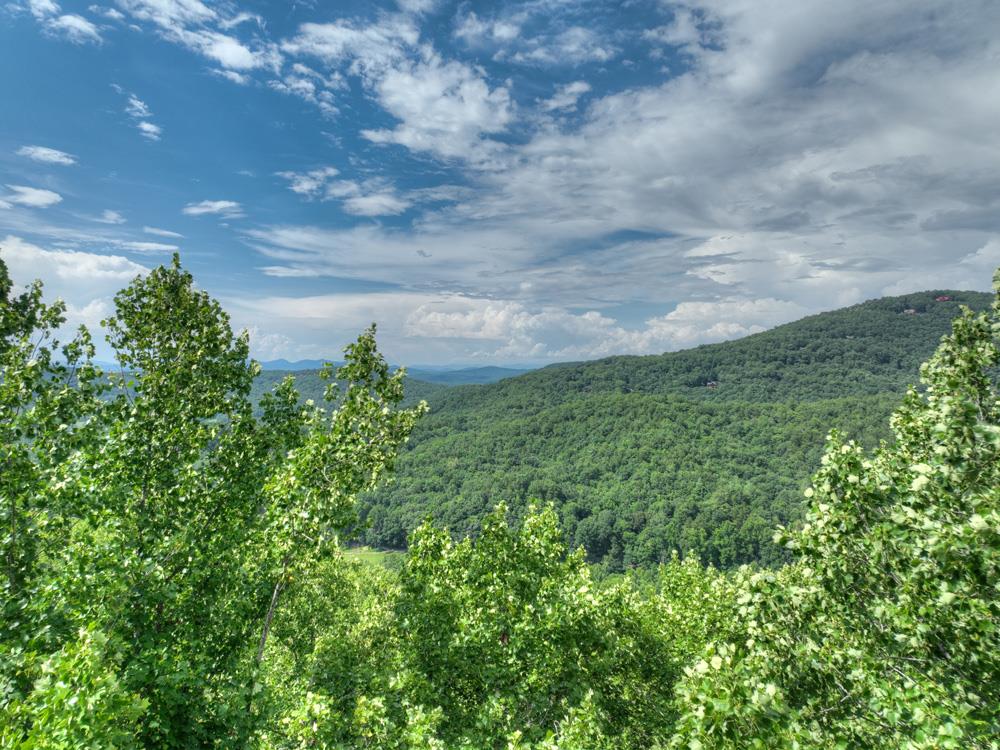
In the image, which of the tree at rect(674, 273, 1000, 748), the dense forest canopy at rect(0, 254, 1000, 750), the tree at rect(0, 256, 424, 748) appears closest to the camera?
the tree at rect(674, 273, 1000, 748)

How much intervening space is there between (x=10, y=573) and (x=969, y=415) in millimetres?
19689

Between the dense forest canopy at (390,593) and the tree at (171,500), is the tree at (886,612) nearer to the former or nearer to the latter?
the dense forest canopy at (390,593)

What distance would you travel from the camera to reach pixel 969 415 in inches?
310

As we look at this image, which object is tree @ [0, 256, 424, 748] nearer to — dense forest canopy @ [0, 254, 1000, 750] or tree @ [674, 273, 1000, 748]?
dense forest canopy @ [0, 254, 1000, 750]

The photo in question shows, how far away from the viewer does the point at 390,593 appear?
54.9 ft

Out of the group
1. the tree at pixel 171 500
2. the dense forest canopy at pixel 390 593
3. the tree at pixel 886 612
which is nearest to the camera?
the tree at pixel 886 612

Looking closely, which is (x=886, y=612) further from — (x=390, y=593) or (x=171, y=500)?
(x=171, y=500)

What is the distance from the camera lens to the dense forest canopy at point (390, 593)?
6.84m

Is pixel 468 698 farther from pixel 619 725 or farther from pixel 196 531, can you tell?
pixel 196 531

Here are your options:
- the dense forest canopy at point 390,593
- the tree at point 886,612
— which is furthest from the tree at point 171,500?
the tree at point 886,612

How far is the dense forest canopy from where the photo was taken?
684 cm

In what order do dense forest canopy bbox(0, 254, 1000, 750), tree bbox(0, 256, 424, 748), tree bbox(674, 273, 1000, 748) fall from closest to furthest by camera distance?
tree bbox(674, 273, 1000, 748), dense forest canopy bbox(0, 254, 1000, 750), tree bbox(0, 256, 424, 748)

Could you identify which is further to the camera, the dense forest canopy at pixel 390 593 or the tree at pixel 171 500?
the tree at pixel 171 500

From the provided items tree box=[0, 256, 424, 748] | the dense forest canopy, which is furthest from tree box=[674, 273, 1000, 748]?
tree box=[0, 256, 424, 748]
